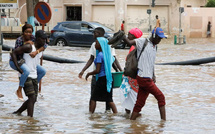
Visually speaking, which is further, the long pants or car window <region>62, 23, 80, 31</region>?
car window <region>62, 23, 80, 31</region>

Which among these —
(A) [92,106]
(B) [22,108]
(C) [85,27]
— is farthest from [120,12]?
(B) [22,108]

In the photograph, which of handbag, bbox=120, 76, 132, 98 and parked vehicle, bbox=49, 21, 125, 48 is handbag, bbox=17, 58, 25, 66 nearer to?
handbag, bbox=120, 76, 132, 98

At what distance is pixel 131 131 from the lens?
7.93 m

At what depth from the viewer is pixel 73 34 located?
29891 mm

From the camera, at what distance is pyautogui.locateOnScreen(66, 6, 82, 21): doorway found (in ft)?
164

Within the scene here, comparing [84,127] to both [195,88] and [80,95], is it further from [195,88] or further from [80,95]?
[195,88]

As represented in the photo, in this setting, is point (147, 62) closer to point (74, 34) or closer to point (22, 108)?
point (22, 108)

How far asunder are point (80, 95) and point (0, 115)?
9.73ft

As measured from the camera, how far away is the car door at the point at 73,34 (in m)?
29.7

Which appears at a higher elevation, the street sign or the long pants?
the street sign

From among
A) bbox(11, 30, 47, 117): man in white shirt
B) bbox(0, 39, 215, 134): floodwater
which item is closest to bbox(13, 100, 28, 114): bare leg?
bbox(0, 39, 215, 134): floodwater

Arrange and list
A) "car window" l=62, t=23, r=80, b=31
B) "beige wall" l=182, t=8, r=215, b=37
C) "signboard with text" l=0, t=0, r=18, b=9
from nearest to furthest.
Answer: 1. "signboard with text" l=0, t=0, r=18, b=9
2. "car window" l=62, t=23, r=80, b=31
3. "beige wall" l=182, t=8, r=215, b=37

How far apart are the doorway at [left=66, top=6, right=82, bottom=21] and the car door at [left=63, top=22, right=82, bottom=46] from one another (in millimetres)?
19746

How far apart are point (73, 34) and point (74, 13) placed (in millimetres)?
20503
